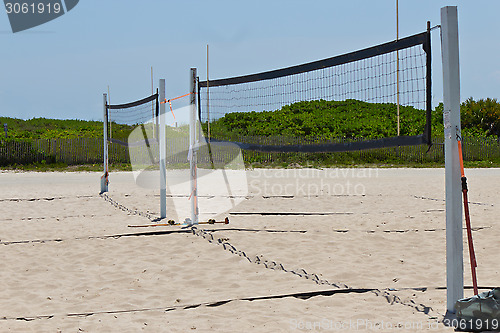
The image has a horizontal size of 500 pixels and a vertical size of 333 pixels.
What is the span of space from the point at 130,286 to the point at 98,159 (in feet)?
78.9

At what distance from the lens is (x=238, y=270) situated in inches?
206

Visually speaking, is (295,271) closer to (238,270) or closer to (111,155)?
(238,270)

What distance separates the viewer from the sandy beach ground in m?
3.81

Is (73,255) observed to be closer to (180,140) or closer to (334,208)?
(334,208)

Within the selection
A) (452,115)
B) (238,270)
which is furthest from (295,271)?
(452,115)

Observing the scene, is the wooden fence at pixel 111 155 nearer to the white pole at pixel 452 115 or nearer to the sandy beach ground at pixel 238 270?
the sandy beach ground at pixel 238 270

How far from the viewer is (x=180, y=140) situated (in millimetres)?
28000

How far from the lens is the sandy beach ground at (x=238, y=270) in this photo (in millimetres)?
3807

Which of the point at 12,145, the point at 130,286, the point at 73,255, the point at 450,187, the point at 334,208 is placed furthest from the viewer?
the point at 12,145

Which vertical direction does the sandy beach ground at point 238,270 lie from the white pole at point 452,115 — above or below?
below

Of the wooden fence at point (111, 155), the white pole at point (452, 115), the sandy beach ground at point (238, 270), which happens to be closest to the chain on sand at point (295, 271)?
the sandy beach ground at point (238, 270)

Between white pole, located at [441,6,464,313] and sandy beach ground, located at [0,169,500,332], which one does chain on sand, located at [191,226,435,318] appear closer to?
sandy beach ground, located at [0,169,500,332]

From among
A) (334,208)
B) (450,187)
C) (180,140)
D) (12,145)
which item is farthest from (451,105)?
(12,145)

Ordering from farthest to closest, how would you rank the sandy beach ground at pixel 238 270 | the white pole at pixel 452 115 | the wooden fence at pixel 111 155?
the wooden fence at pixel 111 155
the sandy beach ground at pixel 238 270
the white pole at pixel 452 115
